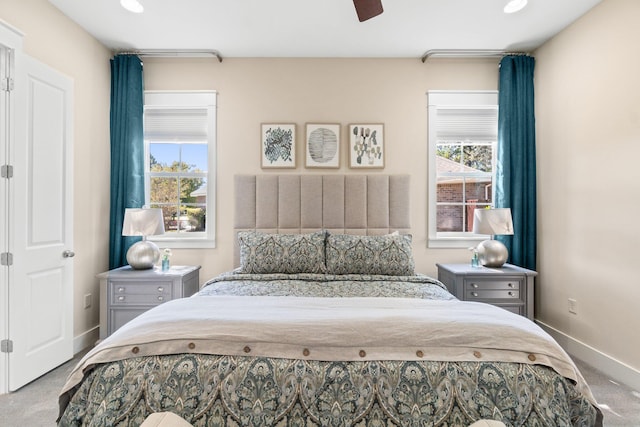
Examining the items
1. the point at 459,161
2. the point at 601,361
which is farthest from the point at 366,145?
the point at 601,361

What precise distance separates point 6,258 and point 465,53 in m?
4.23

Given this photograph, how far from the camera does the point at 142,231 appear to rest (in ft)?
9.95

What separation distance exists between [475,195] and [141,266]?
3465 mm

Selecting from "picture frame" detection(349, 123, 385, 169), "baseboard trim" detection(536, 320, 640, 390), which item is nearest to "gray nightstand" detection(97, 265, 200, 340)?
"picture frame" detection(349, 123, 385, 169)

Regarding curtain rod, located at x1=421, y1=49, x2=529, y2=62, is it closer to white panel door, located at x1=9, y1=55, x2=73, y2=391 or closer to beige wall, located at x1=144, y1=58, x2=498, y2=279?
beige wall, located at x1=144, y1=58, x2=498, y2=279

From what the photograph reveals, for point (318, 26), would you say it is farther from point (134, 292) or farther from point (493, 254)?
point (134, 292)

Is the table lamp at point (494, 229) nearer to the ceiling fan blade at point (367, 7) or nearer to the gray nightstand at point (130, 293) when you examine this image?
the ceiling fan blade at point (367, 7)

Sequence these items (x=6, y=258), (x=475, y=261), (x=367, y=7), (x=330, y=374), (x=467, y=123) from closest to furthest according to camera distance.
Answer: (x=330, y=374) → (x=367, y=7) → (x=6, y=258) → (x=475, y=261) → (x=467, y=123)

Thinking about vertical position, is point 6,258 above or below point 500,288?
above

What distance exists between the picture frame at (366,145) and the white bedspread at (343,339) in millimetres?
2172

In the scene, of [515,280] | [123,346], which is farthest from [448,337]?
[515,280]

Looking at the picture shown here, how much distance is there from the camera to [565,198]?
3.05 m

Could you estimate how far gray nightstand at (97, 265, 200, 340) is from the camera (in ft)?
9.64

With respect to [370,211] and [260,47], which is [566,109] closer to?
[370,211]
